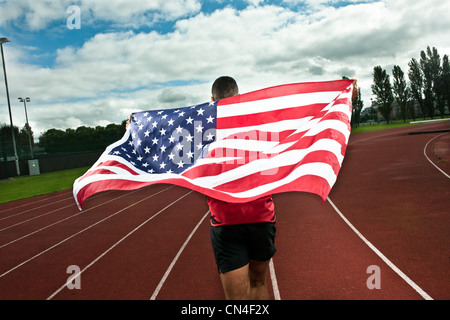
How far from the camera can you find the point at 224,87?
249cm

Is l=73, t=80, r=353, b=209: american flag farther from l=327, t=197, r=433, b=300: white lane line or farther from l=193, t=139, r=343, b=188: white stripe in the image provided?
l=327, t=197, r=433, b=300: white lane line

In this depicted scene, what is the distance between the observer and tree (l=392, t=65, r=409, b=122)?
Answer: 53.0 metres

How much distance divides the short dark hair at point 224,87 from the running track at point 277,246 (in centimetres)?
281

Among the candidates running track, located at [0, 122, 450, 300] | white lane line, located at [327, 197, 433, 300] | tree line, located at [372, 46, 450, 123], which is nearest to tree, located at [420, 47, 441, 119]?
tree line, located at [372, 46, 450, 123]

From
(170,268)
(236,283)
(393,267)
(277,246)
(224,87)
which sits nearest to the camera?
(236,283)

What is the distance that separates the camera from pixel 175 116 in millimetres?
3227

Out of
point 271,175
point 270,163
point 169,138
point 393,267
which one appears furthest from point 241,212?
point 393,267

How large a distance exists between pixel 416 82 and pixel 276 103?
59.4m

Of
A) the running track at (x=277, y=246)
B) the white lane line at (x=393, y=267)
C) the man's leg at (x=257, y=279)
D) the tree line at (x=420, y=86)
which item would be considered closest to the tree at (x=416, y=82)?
the tree line at (x=420, y=86)

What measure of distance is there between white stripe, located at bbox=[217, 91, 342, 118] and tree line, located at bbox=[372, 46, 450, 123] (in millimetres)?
56586

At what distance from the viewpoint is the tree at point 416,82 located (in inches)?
1997

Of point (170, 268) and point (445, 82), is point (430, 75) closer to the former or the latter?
point (445, 82)
